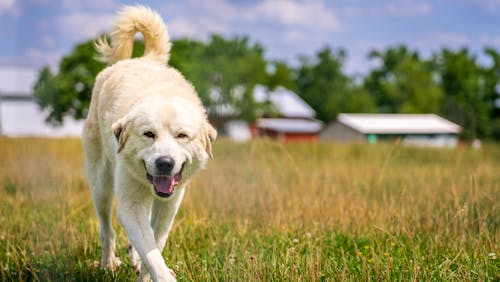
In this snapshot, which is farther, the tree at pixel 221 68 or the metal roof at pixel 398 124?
the metal roof at pixel 398 124

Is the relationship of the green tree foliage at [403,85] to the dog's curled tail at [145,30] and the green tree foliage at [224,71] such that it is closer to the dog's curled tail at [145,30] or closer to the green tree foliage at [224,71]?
the green tree foliage at [224,71]

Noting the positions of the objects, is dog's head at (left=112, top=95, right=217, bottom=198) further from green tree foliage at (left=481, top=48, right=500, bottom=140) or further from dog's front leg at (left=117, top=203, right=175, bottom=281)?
green tree foliage at (left=481, top=48, right=500, bottom=140)

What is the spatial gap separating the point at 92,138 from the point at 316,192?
3.17 metres

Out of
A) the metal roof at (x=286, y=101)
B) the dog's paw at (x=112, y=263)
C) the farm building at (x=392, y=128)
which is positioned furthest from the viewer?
the metal roof at (x=286, y=101)

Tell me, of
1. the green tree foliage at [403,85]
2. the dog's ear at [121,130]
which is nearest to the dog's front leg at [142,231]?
the dog's ear at [121,130]

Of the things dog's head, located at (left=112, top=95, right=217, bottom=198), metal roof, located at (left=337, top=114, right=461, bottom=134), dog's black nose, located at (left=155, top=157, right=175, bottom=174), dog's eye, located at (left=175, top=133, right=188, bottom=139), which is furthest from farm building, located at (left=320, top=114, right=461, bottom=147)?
dog's black nose, located at (left=155, top=157, right=175, bottom=174)

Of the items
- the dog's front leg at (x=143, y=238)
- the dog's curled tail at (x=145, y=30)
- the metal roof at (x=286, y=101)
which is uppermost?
the dog's curled tail at (x=145, y=30)

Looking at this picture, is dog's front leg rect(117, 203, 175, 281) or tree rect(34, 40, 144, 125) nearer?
dog's front leg rect(117, 203, 175, 281)

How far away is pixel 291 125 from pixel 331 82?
15242 mm

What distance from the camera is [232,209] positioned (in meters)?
6.49

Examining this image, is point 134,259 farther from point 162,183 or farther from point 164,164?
point 164,164

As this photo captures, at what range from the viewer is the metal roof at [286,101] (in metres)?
61.9

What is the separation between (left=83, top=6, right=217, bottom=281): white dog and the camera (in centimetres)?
391

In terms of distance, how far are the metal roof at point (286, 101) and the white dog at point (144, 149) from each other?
5551cm
